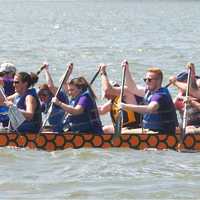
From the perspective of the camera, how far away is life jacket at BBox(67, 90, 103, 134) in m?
13.2

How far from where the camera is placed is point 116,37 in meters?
45.3

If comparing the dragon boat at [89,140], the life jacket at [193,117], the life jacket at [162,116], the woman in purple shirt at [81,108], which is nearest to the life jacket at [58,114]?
the woman in purple shirt at [81,108]

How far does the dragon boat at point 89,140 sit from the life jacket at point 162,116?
0.34 feet

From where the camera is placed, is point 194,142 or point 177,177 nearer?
point 177,177

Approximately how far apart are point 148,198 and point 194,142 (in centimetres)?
278

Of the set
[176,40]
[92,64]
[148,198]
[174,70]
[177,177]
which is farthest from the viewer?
[176,40]

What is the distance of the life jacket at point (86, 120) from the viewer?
1322cm

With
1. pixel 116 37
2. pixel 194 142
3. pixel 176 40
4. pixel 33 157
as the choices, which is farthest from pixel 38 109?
pixel 116 37

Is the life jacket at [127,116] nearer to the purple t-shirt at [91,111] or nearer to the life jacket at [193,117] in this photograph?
the purple t-shirt at [91,111]

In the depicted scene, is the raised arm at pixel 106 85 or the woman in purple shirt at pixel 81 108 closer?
the woman in purple shirt at pixel 81 108

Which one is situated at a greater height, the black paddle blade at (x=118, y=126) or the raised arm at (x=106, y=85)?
the raised arm at (x=106, y=85)

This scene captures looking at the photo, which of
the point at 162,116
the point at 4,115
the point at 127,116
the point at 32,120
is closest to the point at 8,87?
the point at 4,115

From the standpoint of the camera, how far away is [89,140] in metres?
13.2

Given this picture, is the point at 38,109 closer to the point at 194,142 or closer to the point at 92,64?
the point at 194,142
